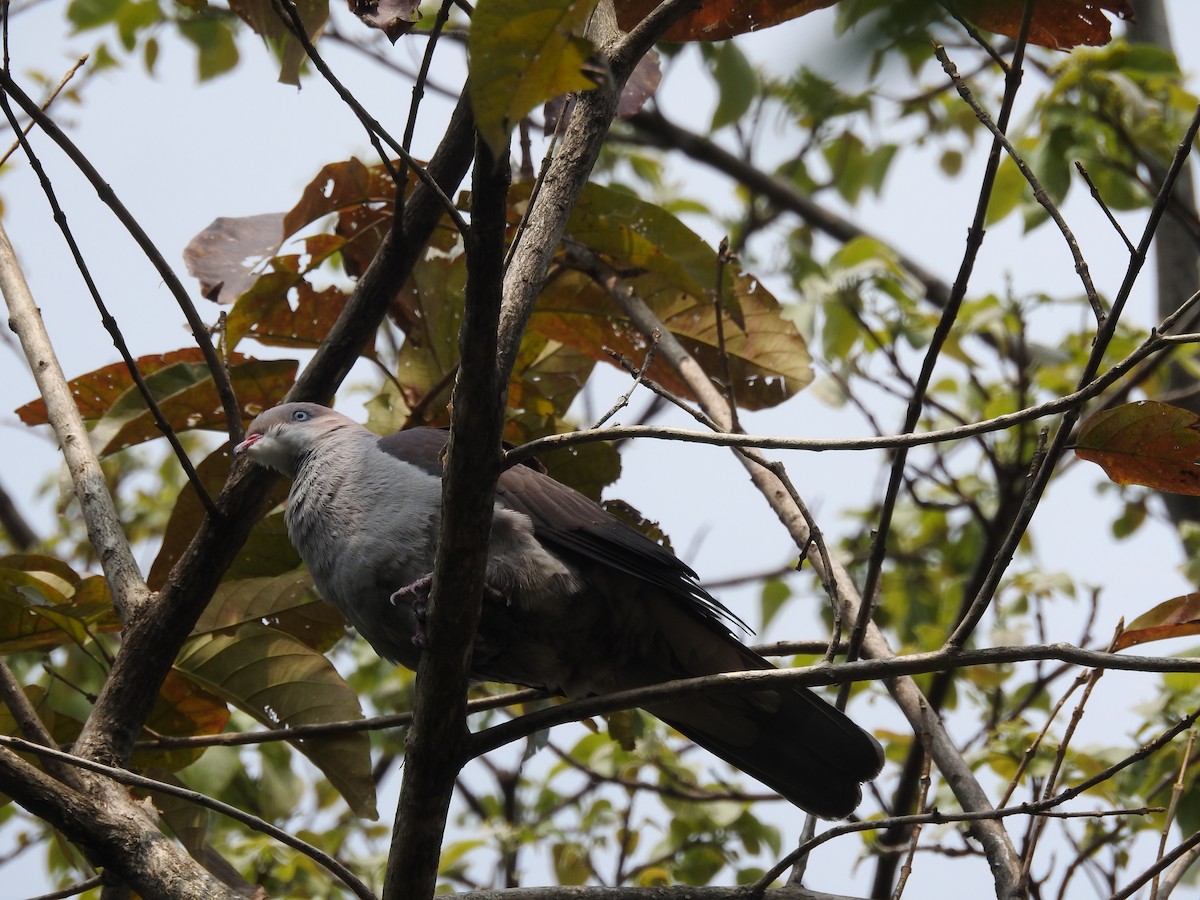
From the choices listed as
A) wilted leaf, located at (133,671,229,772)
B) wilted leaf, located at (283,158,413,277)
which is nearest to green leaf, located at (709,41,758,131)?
wilted leaf, located at (283,158,413,277)

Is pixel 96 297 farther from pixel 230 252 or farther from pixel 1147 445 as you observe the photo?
pixel 1147 445

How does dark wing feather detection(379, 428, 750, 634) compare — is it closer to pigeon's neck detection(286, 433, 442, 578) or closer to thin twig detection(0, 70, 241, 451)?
pigeon's neck detection(286, 433, 442, 578)

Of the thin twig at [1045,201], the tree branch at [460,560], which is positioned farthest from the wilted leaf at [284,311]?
the thin twig at [1045,201]

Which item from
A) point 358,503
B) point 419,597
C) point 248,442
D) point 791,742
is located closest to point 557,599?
point 419,597

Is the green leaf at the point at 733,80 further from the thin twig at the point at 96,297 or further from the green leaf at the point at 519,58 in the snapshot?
the green leaf at the point at 519,58

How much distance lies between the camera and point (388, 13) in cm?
189

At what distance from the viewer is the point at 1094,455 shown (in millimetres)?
1973

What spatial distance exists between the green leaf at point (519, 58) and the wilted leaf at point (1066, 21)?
110 centimetres

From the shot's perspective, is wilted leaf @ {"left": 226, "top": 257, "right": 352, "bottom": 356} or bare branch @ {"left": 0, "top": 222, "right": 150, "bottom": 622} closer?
bare branch @ {"left": 0, "top": 222, "right": 150, "bottom": 622}

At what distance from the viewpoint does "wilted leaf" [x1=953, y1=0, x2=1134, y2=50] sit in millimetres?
1956

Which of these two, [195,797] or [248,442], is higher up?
[248,442]

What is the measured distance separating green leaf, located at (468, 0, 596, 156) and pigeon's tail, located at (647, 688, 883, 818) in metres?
1.83

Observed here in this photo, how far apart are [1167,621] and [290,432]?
78.3 inches

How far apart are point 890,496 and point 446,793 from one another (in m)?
0.92
